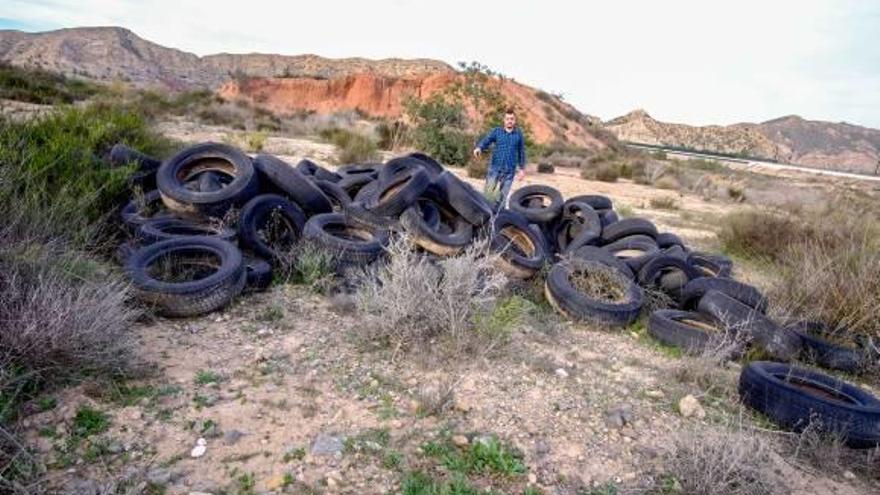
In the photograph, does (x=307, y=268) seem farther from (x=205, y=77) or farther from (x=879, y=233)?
(x=205, y=77)

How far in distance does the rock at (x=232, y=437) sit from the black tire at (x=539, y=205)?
5.97m

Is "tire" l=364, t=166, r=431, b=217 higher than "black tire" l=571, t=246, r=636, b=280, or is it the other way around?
"tire" l=364, t=166, r=431, b=217

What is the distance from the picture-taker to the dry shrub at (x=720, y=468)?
10.2 feet

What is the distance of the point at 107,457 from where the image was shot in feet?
9.81

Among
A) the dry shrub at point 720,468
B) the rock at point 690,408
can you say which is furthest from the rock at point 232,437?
the rock at point 690,408

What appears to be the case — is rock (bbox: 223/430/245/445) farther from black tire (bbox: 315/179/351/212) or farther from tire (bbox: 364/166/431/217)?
black tire (bbox: 315/179/351/212)

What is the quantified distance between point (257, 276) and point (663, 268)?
4807 mm

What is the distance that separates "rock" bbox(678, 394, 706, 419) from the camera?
13.9 ft

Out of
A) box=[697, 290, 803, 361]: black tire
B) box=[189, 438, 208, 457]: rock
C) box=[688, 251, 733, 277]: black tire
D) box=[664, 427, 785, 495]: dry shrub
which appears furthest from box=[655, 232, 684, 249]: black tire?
box=[189, 438, 208, 457]: rock

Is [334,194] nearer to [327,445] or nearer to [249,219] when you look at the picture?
[249,219]

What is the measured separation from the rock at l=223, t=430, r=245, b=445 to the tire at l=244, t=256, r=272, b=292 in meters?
2.26

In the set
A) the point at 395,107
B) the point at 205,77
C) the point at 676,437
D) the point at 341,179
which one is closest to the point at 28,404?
the point at 676,437

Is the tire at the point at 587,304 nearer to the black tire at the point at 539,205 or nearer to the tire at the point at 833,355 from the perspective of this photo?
the tire at the point at 833,355

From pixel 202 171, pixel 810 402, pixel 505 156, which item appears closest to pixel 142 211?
pixel 202 171
